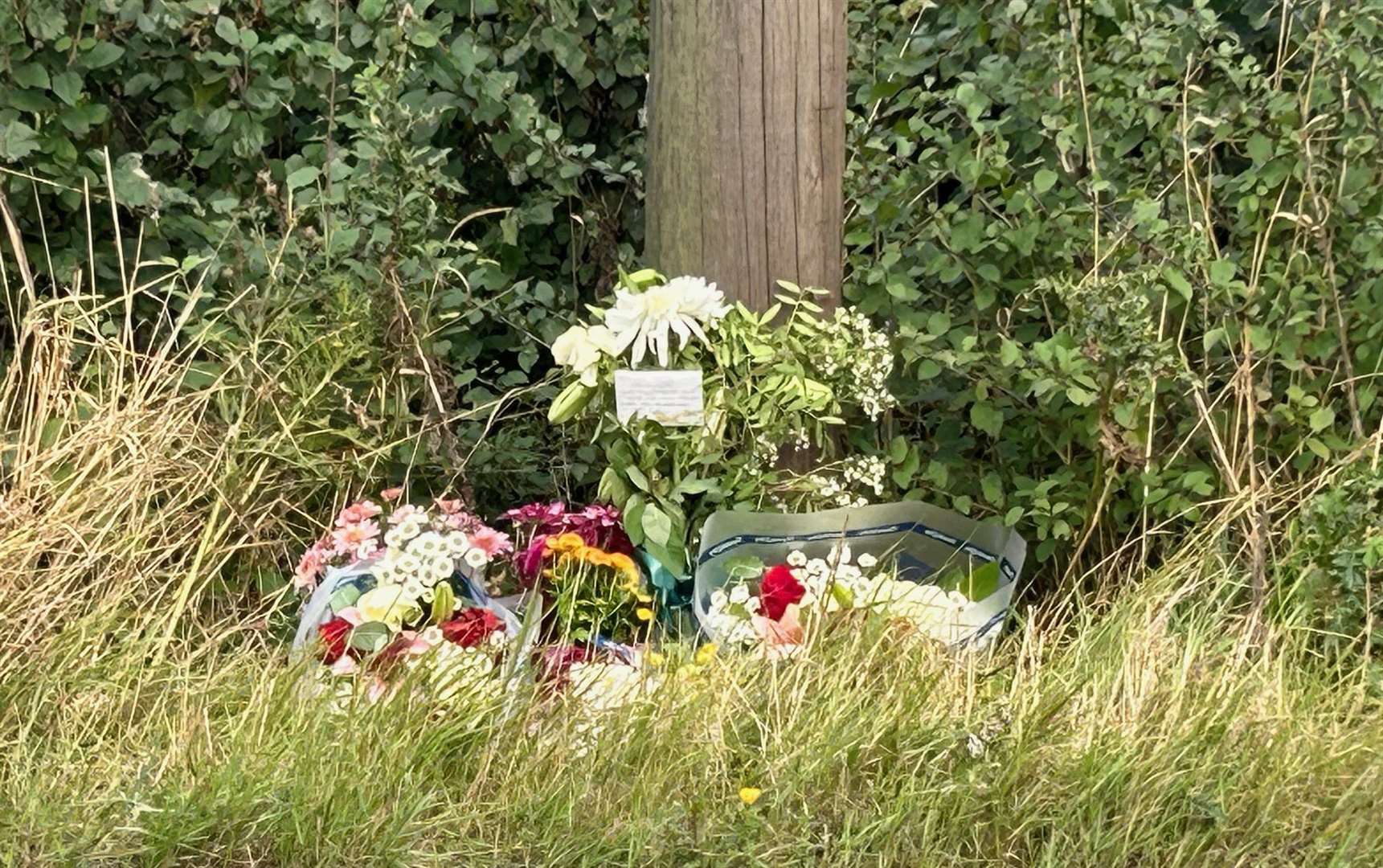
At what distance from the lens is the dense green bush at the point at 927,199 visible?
372 centimetres

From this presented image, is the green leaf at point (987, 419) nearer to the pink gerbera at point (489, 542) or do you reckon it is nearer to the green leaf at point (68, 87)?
the pink gerbera at point (489, 542)

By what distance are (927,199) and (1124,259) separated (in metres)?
0.57

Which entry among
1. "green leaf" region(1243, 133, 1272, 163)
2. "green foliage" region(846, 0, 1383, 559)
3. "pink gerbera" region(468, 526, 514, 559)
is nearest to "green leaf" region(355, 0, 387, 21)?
"green foliage" region(846, 0, 1383, 559)

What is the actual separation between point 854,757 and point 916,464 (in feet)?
3.81

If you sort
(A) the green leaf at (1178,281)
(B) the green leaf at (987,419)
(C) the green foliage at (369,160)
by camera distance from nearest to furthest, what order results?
1. (A) the green leaf at (1178,281)
2. (B) the green leaf at (987,419)
3. (C) the green foliage at (369,160)

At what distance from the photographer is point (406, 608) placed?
341 centimetres

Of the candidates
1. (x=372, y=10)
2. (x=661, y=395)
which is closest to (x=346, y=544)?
(x=661, y=395)

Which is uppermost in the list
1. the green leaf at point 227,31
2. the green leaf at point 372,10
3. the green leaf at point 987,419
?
the green leaf at point 372,10

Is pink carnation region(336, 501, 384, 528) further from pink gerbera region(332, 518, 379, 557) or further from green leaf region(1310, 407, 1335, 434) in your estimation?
green leaf region(1310, 407, 1335, 434)

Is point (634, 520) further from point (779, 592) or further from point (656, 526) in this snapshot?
point (779, 592)

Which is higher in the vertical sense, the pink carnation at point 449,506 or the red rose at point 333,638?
the pink carnation at point 449,506

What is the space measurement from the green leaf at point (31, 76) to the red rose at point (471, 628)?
195 cm

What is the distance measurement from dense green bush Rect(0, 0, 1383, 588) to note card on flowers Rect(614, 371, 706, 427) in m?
0.57

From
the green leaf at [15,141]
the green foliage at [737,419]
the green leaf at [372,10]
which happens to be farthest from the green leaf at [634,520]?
the green leaf at [15,141]
